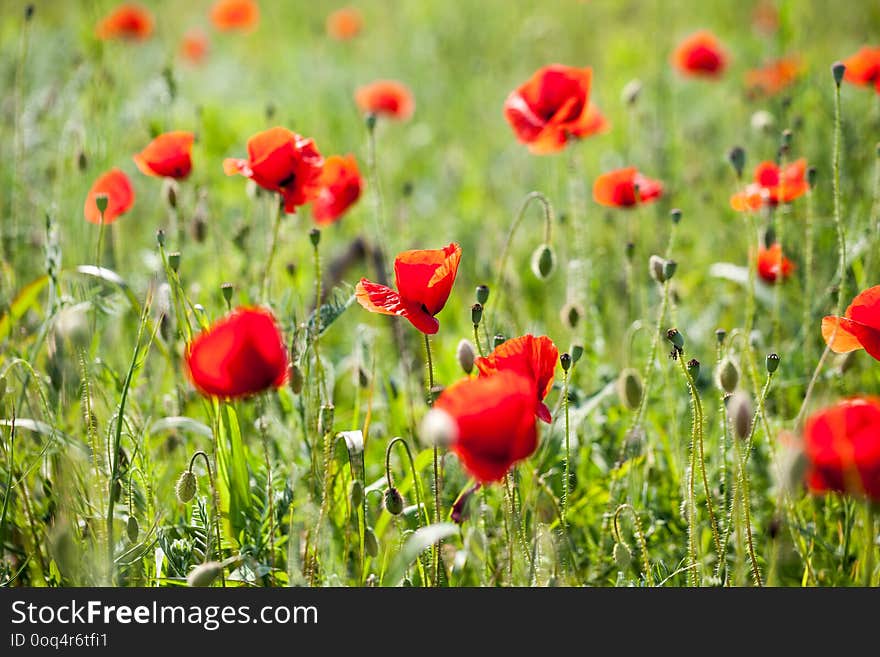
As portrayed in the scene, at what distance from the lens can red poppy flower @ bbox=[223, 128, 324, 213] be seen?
1.62 meters

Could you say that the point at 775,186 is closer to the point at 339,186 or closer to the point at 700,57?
the point at 339,186

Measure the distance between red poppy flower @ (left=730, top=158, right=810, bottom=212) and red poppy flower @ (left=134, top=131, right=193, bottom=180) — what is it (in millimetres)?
1058

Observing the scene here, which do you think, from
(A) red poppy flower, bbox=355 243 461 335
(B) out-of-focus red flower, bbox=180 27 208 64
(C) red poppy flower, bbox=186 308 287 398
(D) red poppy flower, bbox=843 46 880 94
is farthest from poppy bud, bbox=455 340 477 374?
(B) out-of-focus red flower, bbox=180 27 208 64

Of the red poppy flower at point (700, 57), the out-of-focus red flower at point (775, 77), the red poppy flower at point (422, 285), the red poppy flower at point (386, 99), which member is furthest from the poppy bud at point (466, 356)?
the red poppy flower at point (700, 57)

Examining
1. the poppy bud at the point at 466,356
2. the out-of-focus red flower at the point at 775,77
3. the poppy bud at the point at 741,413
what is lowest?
the poppy bud at the point at 741,413

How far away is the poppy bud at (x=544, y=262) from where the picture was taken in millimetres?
1802

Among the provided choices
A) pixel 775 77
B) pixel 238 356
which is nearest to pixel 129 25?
pixel 775 77

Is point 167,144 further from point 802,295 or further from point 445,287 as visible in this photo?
point 802,295

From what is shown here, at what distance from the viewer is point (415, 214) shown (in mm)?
3377

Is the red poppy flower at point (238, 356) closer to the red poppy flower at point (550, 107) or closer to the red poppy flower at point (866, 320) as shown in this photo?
the red poppy flower at point (866, 320)

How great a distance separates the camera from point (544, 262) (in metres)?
1.81

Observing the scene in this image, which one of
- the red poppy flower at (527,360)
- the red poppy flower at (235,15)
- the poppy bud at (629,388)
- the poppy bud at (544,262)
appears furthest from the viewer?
the red poppy flower at (235,15)

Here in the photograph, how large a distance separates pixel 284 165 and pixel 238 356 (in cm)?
60

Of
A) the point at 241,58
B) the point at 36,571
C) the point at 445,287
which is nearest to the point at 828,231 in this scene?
the point at 445,287
